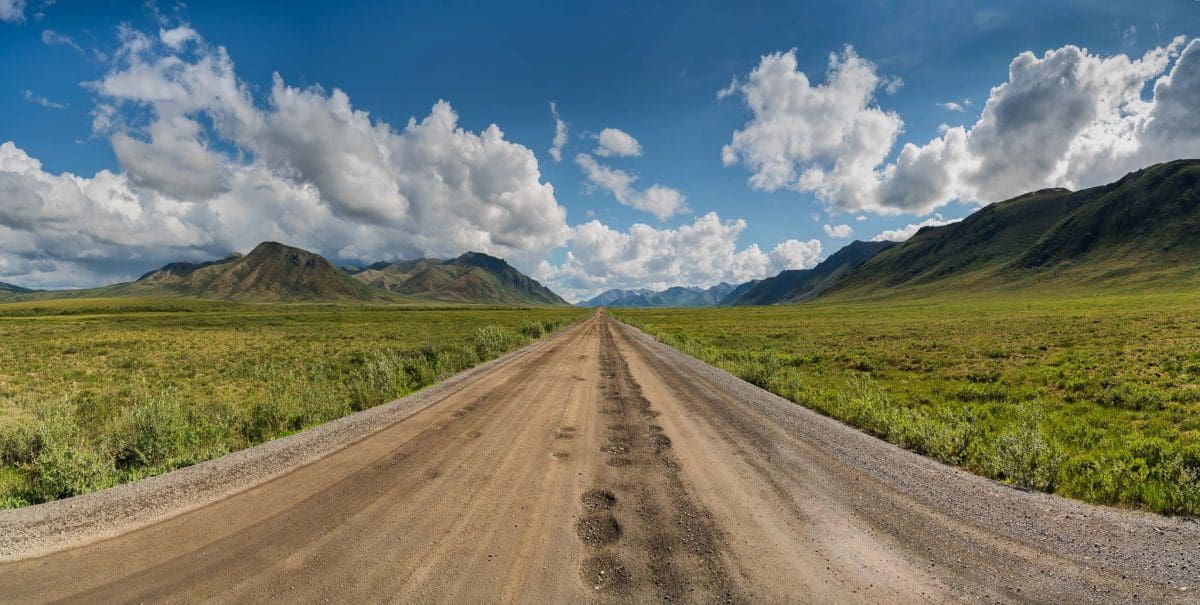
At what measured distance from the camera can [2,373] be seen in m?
22.4

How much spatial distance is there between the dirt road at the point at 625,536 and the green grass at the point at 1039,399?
92cm

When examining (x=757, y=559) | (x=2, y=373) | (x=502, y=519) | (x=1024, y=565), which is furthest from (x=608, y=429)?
(x=2, y=373)

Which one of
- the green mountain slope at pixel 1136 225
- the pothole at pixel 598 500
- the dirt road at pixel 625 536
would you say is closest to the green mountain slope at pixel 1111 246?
the green mountain slope at pixel 1136 225

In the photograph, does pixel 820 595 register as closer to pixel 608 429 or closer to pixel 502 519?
pixel 502 519

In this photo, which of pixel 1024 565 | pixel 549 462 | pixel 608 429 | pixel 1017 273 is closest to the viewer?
pixel 1024 565

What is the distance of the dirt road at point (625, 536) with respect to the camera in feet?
14.4

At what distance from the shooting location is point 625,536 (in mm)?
5422

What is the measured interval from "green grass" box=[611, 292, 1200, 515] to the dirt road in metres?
0.92

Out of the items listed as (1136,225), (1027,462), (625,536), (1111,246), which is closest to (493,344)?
(625,536)

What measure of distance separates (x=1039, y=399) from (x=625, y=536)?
16464 mm

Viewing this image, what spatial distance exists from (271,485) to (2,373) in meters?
30.0

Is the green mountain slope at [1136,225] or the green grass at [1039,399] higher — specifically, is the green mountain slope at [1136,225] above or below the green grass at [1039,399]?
above

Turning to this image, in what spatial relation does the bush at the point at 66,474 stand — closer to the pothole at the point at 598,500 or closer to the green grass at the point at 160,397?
the green grass at the point at 160,397

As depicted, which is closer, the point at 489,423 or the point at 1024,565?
the point at 1024,565
